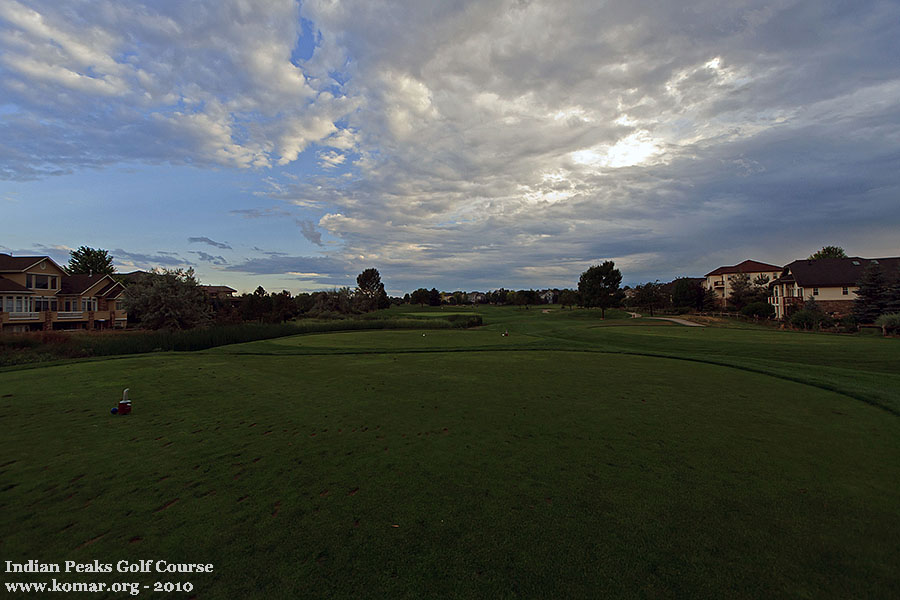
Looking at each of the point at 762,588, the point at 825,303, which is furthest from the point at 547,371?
the point at 825,303

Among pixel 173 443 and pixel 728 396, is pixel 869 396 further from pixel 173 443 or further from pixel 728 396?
pixel 173 443

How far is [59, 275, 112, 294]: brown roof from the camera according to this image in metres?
41.7

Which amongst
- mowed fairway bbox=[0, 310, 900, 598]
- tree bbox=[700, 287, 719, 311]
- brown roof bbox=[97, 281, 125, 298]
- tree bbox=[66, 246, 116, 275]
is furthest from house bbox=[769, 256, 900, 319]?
tree bbox=[66, 246, 116, 275]

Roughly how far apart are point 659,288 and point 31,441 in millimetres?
73289

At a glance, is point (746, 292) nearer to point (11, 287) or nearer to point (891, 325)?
point (891, 325)

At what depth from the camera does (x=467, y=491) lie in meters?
4.31

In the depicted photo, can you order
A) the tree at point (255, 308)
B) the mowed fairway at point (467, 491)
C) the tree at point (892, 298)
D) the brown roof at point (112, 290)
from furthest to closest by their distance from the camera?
the tree at point (255, 308), the brown roof at point (112, 290), the tree at point (892, 298), the mowed fairway at point (467, 491)

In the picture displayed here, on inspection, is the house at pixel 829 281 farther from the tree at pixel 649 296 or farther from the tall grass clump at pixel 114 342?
the tall grass clump at pixel 114 342

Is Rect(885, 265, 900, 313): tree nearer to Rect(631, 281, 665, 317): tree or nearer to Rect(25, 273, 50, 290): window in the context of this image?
Rect(631, 281, 665, 317): tree

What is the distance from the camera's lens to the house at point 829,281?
153 feet

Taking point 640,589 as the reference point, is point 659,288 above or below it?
above

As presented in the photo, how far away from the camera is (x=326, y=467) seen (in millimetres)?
5043

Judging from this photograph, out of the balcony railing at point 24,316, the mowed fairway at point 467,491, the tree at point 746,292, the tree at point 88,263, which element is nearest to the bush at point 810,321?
the tree at point 746,292

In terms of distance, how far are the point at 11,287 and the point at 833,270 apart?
8959 centimetres
